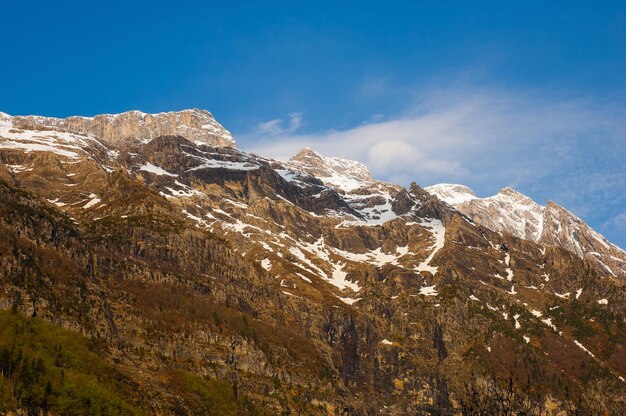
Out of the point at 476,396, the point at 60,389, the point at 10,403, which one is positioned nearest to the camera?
the point at 476,396

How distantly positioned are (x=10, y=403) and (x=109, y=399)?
89.2ft

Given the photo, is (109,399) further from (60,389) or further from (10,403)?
(10,403)

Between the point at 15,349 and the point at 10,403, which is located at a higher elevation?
the point at 15,349

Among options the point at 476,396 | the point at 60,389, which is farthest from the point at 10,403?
the point at 476,396

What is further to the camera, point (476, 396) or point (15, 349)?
point (15, 349)

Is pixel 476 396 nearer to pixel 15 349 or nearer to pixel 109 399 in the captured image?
pixel 109 399

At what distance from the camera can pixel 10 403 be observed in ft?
583

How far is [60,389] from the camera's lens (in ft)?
628

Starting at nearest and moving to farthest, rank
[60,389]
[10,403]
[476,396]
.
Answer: [476,396] → [10,403] → [60,389]

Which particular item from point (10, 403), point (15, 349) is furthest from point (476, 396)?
point (15, 349)

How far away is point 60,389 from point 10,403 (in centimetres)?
1573

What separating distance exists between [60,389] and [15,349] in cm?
1890

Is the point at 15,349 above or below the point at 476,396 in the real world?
above

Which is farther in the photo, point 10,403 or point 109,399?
point 109,399
